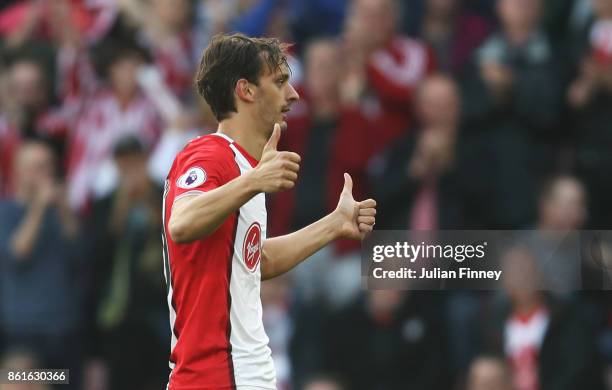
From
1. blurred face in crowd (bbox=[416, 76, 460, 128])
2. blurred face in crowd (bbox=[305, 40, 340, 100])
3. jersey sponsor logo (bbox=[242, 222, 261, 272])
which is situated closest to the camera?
jersey sponsor logo (bbox=[242, 222, 261, 272])

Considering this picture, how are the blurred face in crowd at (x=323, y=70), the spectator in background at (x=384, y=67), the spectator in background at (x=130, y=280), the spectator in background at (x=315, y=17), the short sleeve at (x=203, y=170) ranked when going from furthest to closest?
the spectator in background at (x=315, y=17) < the spectator in background at (x=130, y=280) < the blurred face in crowd at (x=323, y=70) < the spectator in background at (x=384, y=67) < the short sleeve at (x=203, y=170)

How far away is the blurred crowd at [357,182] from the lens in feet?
27.5

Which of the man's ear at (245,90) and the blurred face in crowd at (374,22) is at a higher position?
the blurred face in crowd at (374,22)

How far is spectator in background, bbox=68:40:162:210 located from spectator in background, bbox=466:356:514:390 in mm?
3426

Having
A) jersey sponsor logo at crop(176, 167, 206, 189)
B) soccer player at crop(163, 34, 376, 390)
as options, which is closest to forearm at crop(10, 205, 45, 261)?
soccer player at crop(163, 34, 376, 390)

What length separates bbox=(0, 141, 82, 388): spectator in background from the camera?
940cm

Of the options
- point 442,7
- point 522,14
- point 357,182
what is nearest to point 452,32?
point 442,7

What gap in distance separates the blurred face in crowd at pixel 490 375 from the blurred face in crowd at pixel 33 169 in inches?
146

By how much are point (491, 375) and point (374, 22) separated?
2804 mm

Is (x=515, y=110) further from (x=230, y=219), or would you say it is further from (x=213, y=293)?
(x=213, y=293)

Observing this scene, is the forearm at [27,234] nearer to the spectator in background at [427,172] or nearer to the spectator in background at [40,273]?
the spectator in background at [40,273]

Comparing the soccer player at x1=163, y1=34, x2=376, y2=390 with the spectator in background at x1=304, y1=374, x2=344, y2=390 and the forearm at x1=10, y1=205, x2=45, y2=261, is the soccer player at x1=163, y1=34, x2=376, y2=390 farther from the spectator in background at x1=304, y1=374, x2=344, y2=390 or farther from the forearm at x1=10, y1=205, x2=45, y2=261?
Answer: the forearm at x1=10, y1=205, x2=45, y2=261

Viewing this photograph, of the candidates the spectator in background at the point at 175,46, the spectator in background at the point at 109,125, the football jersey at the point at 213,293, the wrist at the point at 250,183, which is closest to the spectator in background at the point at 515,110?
the spectator in background at the point at 175,46

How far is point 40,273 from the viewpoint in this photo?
947 cm
